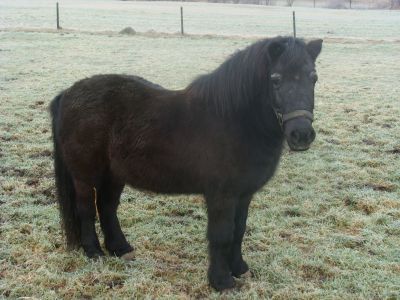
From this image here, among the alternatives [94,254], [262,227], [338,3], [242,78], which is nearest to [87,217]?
[94,254]

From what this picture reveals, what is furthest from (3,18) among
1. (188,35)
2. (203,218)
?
(203,218)

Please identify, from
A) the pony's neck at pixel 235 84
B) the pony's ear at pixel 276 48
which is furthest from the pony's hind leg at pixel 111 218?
the pony's ear at pixel 276 48

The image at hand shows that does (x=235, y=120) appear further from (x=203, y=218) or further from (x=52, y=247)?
(x=52, y=247)

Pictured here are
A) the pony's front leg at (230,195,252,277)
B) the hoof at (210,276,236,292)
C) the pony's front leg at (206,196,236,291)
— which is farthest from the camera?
the pony's front leg at (230,195,252,277)

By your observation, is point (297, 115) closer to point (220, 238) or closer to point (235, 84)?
Result: point (235, 84)

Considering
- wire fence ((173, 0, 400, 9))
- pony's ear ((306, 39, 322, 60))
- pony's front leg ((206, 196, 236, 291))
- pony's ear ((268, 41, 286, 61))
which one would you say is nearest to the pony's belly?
pony's front leg ((206, 196, 236, 291))

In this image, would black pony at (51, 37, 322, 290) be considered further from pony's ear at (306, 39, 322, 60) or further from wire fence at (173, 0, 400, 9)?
wire fence at (173, 0, 400, 9)

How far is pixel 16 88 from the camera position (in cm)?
1091

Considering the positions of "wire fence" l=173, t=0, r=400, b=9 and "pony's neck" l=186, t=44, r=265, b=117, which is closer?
"pony's neck" l=186, t=44, r=265, b=117

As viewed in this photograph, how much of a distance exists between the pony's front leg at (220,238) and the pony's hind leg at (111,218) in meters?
0.93

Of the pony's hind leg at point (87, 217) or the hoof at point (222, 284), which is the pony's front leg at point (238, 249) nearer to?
the hoof at point (222, 284)

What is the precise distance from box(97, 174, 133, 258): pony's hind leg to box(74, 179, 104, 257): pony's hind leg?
100mm

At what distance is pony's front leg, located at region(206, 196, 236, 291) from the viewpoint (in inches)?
134

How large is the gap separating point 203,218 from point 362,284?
185cm
